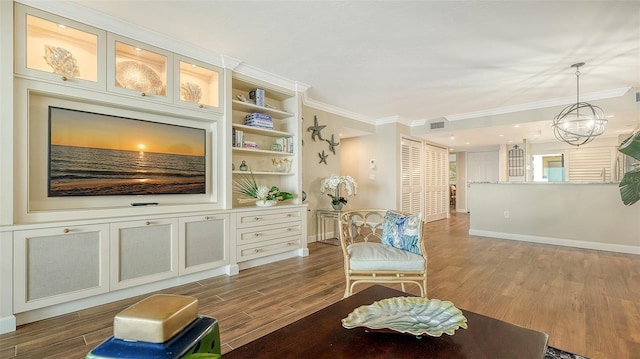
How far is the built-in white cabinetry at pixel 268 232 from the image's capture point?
3225 millimetres

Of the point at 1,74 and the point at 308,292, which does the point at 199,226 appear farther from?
the point at 1,74

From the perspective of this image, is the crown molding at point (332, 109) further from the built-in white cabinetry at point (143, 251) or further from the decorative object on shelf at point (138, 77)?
the built-in white cabinetry at point (143, 251)

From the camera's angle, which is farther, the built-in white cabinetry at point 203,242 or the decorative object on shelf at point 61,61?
the built-in white cabinetry at point 203,242

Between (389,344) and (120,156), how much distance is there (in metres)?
2.72

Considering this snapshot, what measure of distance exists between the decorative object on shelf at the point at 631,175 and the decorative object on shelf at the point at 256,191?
3192 mm

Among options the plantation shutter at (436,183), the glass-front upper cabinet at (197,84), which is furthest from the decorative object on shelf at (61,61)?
the plantation shutter at (436,183)

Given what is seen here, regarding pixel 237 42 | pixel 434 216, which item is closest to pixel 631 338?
pixel 237 42

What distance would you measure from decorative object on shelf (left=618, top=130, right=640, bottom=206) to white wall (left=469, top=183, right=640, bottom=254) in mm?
2696

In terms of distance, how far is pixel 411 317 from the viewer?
3.92ft

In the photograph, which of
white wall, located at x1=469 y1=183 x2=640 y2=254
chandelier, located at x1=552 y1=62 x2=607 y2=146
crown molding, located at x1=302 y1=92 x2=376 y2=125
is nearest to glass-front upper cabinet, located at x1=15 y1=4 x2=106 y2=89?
crown molding, located at x1=302 y1=92 x2=376 y2=125

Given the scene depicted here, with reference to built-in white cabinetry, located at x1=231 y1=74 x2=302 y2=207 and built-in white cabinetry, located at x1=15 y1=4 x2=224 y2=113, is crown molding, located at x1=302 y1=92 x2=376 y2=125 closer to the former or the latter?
built-in white cabinetry, located at x1=231 y1=74 x2=302 y2=207

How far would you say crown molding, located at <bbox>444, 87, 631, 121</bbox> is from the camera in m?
4.21

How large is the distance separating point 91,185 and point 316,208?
10.2 feet

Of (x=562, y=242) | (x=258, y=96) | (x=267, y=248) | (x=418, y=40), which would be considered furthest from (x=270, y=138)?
(x=562, y=242)
